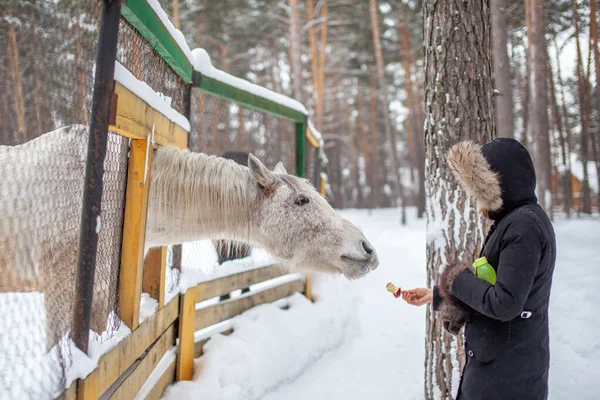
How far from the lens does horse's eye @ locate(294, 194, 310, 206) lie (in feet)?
8.75

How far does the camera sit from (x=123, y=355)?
6.24ft

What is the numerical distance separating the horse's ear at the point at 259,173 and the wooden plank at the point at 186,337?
1227 millimetres

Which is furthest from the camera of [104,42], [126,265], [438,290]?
[126,265]

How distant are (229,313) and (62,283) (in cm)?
205

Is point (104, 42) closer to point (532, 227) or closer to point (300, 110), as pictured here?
point (532, 227)

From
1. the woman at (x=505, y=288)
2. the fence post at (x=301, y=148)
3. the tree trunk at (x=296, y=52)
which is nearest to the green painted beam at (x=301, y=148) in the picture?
the fence post at (x=301, y=148)

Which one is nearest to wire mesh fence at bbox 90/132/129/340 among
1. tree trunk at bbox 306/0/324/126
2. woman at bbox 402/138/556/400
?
woman at bbox 402/138/556/400

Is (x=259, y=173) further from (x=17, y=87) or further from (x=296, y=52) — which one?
(x=296, y=52)

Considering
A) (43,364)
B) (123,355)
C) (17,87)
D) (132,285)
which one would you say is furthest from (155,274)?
(17,87)

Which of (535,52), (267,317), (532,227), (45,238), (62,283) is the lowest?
(267,317)

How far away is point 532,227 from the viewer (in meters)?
1.48

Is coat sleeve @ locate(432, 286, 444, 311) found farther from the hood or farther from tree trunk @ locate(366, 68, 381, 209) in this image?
tree trunk @ locate(366, 68, 381, 209)

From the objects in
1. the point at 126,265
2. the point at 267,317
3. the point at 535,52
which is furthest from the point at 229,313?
the point at 535,52

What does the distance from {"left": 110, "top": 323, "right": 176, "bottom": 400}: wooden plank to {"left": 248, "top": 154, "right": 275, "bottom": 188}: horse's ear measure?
4.35 ft
